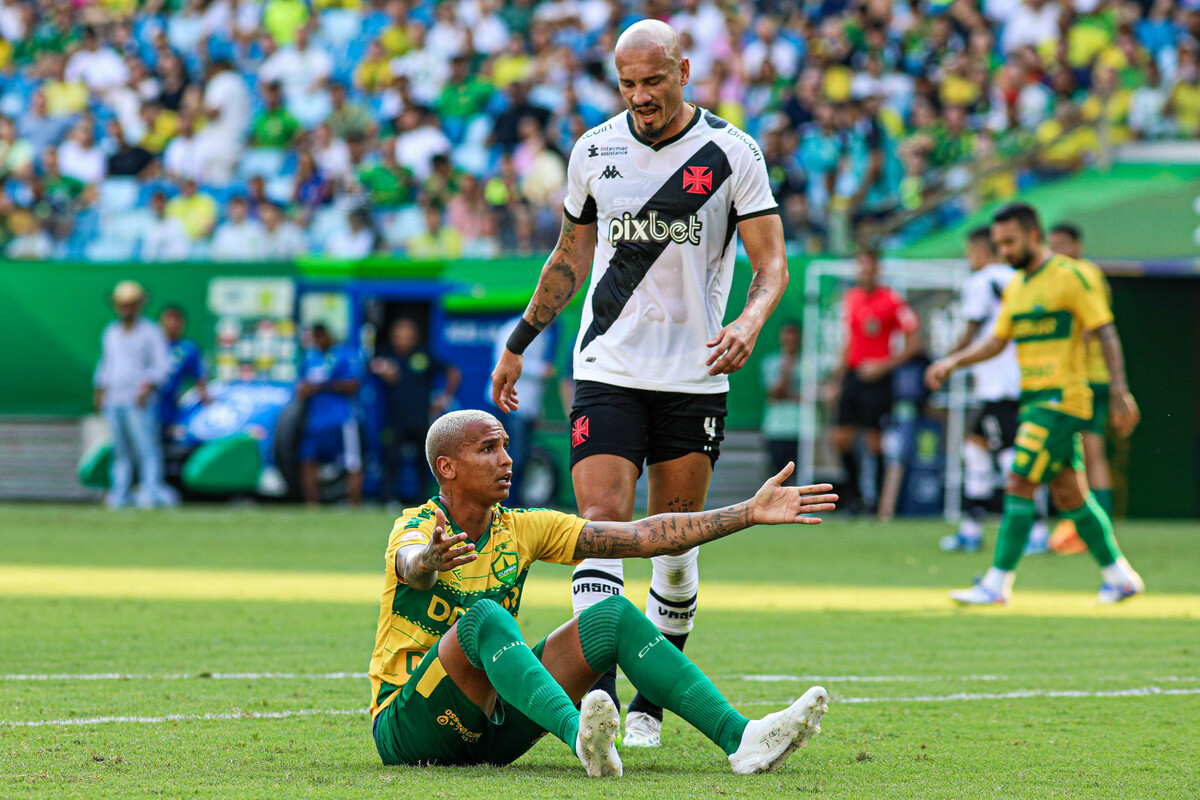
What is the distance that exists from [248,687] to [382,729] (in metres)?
1.89

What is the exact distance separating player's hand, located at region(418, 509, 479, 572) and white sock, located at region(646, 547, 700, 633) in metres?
1.33

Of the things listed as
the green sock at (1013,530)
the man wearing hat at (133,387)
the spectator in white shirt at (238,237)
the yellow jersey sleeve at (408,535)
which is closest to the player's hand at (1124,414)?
the green sock at (1013,530)

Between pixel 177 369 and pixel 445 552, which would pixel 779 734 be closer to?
pixel 445 552

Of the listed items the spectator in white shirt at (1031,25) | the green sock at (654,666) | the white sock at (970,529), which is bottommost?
the white sock at (970,529)

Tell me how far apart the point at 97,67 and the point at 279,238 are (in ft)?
23.7

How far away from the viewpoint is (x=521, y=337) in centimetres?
567

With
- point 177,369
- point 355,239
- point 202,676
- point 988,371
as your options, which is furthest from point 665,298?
point 355,239

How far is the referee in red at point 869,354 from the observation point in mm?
15422

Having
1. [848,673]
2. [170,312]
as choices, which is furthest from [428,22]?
[848,673]

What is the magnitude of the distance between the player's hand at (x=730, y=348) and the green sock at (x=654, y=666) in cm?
94

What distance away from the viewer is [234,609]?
896 cm

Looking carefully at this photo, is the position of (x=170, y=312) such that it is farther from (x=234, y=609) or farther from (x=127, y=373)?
(x=234, y=609)

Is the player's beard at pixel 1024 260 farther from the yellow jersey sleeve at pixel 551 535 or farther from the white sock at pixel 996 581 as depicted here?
the yellow jersey sleeve at pixel 551 535

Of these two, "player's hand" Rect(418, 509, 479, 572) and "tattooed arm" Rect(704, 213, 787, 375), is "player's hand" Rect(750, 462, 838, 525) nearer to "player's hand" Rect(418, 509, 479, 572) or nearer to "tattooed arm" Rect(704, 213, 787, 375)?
"player's hand" Rect(418, 509, 479, 572)
